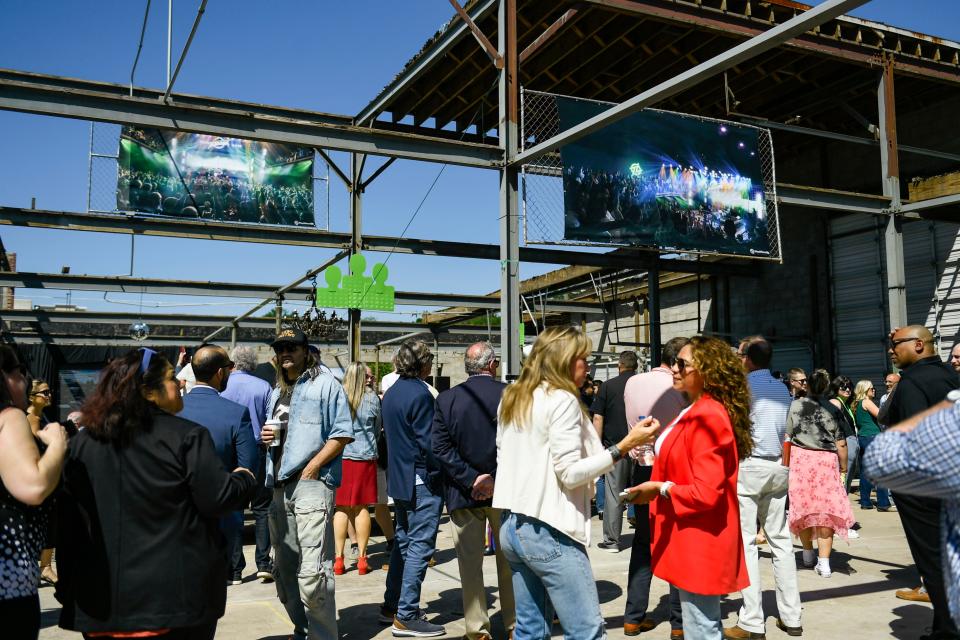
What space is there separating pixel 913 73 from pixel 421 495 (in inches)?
479

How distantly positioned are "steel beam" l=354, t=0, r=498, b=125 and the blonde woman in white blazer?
676 centimetres

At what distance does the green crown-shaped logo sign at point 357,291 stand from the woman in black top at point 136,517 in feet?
26.8

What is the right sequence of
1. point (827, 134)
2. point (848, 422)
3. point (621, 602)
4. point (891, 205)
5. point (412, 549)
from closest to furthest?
point (412, 549) → point (621, 602) → point (848, 422) → point (891, 205) → point (827, 134)

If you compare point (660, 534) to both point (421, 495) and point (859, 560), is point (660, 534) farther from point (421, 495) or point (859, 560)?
point (859, 560)

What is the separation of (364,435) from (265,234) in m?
6.72

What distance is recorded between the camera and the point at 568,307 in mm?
21844

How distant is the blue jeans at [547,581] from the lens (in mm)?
3119

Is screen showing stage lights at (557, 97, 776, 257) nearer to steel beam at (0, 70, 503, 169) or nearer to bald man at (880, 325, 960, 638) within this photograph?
steel beam at (0, 70, 503, 169)

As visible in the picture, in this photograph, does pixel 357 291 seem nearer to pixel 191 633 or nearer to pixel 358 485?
pixel 358 485

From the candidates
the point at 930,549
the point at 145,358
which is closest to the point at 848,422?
the point at 930,549

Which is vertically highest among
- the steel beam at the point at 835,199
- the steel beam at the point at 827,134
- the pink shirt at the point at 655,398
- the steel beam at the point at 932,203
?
the steel beam at the point at 827,134

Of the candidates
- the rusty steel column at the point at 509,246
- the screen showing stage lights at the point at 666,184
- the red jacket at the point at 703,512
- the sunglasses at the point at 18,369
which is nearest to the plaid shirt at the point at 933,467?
the red jacket at the point at 703,512

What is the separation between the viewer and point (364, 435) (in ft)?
23.8

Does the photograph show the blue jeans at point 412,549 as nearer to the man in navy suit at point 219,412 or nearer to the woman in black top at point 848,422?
the man in navy suit at point 219,412
